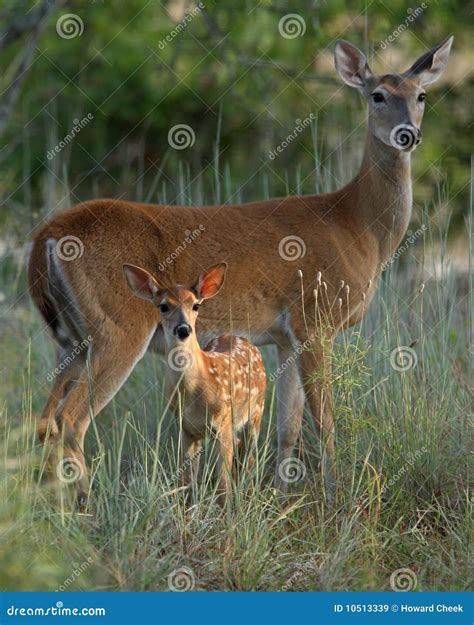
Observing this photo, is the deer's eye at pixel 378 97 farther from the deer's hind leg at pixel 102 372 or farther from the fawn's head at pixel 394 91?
the deer's hind leg at pixel 102 372

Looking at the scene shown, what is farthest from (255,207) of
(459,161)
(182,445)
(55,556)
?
(459,161)

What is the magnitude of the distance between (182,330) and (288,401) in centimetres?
151

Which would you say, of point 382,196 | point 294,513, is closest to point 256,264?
point 382,196

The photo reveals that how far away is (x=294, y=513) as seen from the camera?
6383 millimetres

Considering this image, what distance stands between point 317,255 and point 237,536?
244cm

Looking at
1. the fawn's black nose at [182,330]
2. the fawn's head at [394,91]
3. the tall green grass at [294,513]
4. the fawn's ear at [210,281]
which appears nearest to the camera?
the tall green grass at [294,513]

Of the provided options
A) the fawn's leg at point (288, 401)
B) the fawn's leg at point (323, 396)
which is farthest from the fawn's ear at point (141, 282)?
the fawn's leg at point (288, 401)

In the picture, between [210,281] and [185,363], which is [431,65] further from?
[185,363]

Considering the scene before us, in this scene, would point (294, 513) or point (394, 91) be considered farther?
point (394, 91)

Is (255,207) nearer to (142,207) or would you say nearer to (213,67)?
(142,207)

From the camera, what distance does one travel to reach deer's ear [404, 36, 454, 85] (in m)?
7.74

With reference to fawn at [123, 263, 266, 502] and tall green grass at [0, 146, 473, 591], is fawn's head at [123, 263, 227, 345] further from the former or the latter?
tall green grass at [0, 146, 473, 591]

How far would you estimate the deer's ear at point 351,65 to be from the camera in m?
7.91

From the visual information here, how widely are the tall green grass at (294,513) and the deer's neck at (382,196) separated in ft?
1.26
